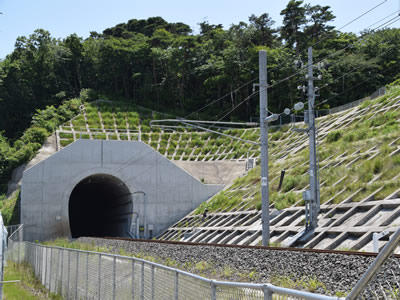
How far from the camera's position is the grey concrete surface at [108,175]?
136 ft

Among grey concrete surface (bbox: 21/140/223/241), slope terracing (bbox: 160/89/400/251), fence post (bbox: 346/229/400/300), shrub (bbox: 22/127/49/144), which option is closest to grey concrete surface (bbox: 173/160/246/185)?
grey concrete surface (bbox: 21/140/223/241)

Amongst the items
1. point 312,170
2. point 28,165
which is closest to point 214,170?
point 28,165

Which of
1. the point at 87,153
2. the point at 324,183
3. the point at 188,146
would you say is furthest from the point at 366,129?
the point at 188,146

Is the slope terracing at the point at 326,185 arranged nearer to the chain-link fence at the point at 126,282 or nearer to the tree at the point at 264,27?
the chain-link fence at the point at 126,282

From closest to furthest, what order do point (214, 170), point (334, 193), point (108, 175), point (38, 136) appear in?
point (334, 193) < point (108, 175) < point (214, 170) < point (38, 136)

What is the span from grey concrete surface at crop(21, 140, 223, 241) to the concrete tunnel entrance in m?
1.69

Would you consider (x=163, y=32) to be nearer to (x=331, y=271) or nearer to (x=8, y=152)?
(x=8, y=152)

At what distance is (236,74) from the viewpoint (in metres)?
75.2

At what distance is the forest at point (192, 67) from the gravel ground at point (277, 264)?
51286mm

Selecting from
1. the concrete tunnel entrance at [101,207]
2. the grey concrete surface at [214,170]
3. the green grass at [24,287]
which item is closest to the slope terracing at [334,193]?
the grey concrete surface at [214,170]

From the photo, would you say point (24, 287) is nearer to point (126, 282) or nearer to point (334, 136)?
point (126, 282)

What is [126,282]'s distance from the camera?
10.5m

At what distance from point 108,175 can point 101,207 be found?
15.6 metres

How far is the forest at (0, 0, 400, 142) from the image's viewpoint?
71.4m
